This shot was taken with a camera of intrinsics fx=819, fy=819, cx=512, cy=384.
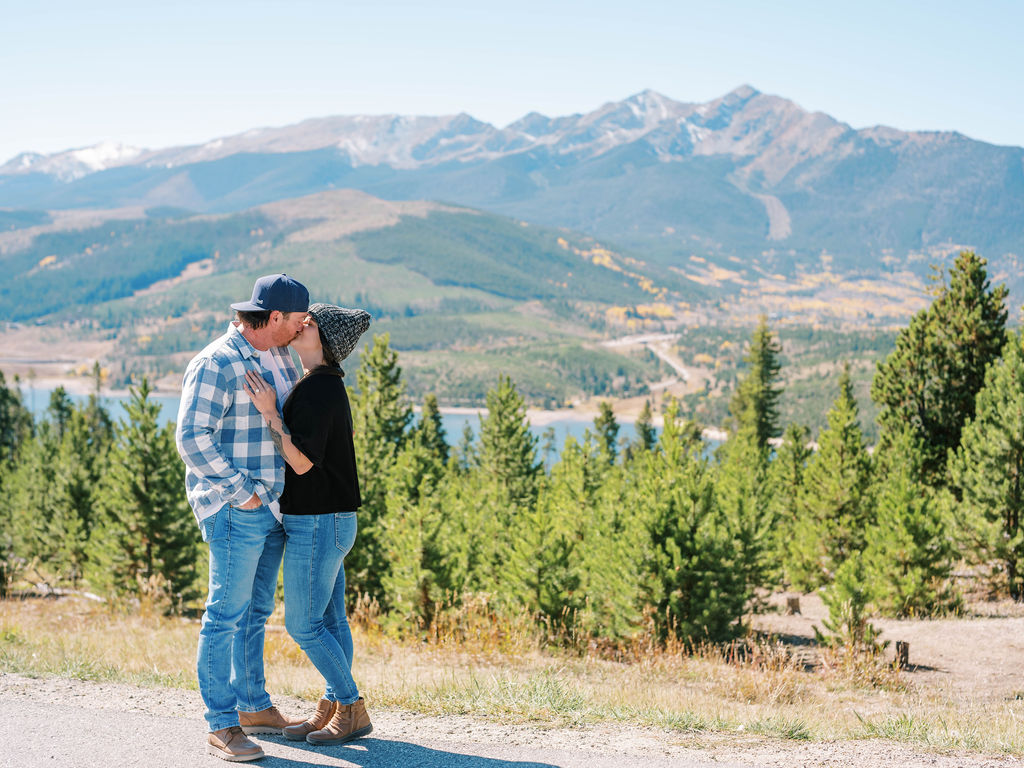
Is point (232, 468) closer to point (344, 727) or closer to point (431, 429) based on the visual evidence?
point (344, 727)

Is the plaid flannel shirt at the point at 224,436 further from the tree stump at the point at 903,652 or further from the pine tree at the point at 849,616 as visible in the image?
the tree stump at the point at 903,652

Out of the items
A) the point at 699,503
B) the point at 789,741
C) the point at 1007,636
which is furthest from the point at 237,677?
the point at 1007,636

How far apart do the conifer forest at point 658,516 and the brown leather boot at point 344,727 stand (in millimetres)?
4466

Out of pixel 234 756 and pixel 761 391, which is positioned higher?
pixel 761 391

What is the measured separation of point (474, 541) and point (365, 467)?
734cm

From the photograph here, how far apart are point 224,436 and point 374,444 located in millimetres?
27281

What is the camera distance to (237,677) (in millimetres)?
5949

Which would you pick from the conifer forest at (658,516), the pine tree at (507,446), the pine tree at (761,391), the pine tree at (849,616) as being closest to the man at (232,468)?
the conifer forest at (658,516)

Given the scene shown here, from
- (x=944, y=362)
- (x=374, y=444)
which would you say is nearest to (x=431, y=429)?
(x=374, y=444)

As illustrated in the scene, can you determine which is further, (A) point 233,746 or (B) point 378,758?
(B) point 378,758

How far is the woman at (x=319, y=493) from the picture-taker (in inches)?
219

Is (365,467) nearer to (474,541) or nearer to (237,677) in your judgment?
(474,541)

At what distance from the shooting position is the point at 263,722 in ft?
19.7

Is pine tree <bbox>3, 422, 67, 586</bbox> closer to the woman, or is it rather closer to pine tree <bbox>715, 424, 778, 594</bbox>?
pine tree <bbox>715, 424, 778, 594</bbox>
